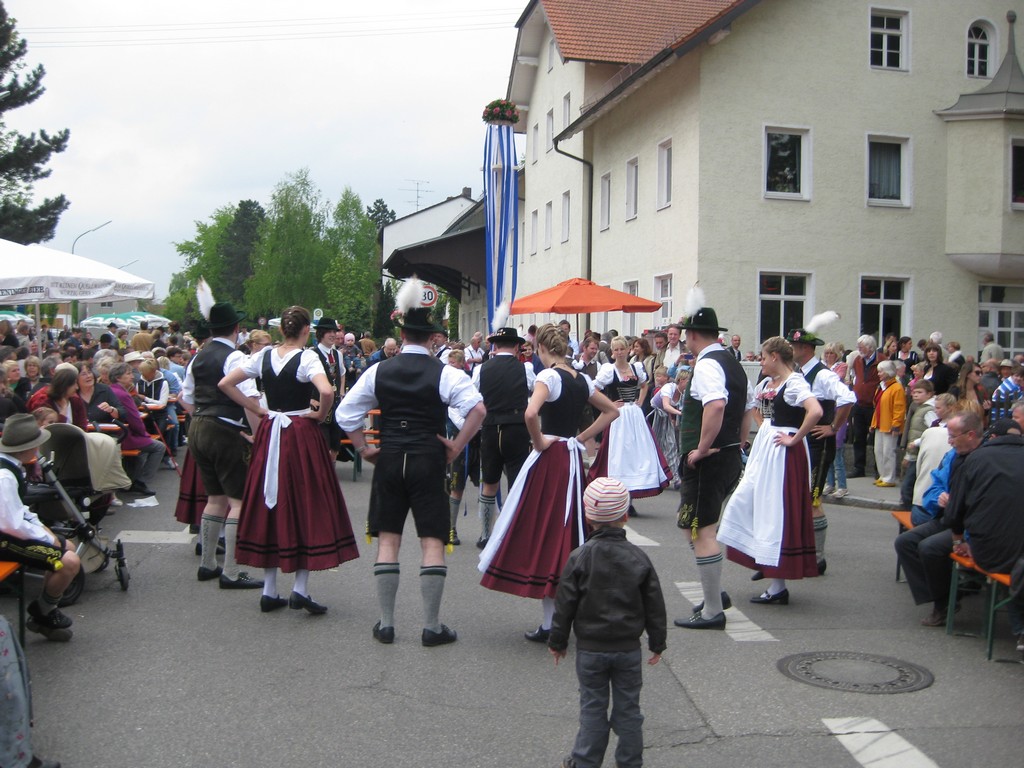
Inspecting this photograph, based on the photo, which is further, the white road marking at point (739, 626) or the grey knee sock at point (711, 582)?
the grey knee sock at point (711, 582)

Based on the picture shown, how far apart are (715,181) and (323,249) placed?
75.1 meters

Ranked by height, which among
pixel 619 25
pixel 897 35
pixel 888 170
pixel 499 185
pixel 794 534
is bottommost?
pixel 794 534

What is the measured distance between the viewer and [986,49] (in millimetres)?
21688

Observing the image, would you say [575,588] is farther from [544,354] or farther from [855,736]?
[544,354]

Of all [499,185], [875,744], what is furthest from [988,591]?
[499,185]

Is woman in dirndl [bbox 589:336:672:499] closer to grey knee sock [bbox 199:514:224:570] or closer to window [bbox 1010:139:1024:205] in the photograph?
grey knee sock [bbox 199:514:224:570]

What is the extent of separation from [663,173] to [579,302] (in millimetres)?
7704

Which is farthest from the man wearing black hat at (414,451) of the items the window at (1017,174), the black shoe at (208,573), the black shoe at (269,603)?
the window at (1017,174)

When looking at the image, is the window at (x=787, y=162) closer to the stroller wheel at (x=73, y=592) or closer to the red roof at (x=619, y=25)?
the red roof at (x=619, y=25)

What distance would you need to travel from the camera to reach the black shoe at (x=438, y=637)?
6.05 meters

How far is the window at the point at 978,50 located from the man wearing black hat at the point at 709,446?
59.2 ft

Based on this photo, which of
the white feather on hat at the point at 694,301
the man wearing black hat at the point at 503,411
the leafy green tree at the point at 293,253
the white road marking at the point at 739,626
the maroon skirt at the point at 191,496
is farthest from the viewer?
the leafy green tree at the point at 293,253

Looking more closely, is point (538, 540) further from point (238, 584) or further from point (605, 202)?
point (605, 202)

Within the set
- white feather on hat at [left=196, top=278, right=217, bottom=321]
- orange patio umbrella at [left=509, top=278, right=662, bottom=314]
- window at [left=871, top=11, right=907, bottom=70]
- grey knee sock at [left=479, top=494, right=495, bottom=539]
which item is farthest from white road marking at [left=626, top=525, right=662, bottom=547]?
window at [left=871, top=11, right=907, bottom=70]
